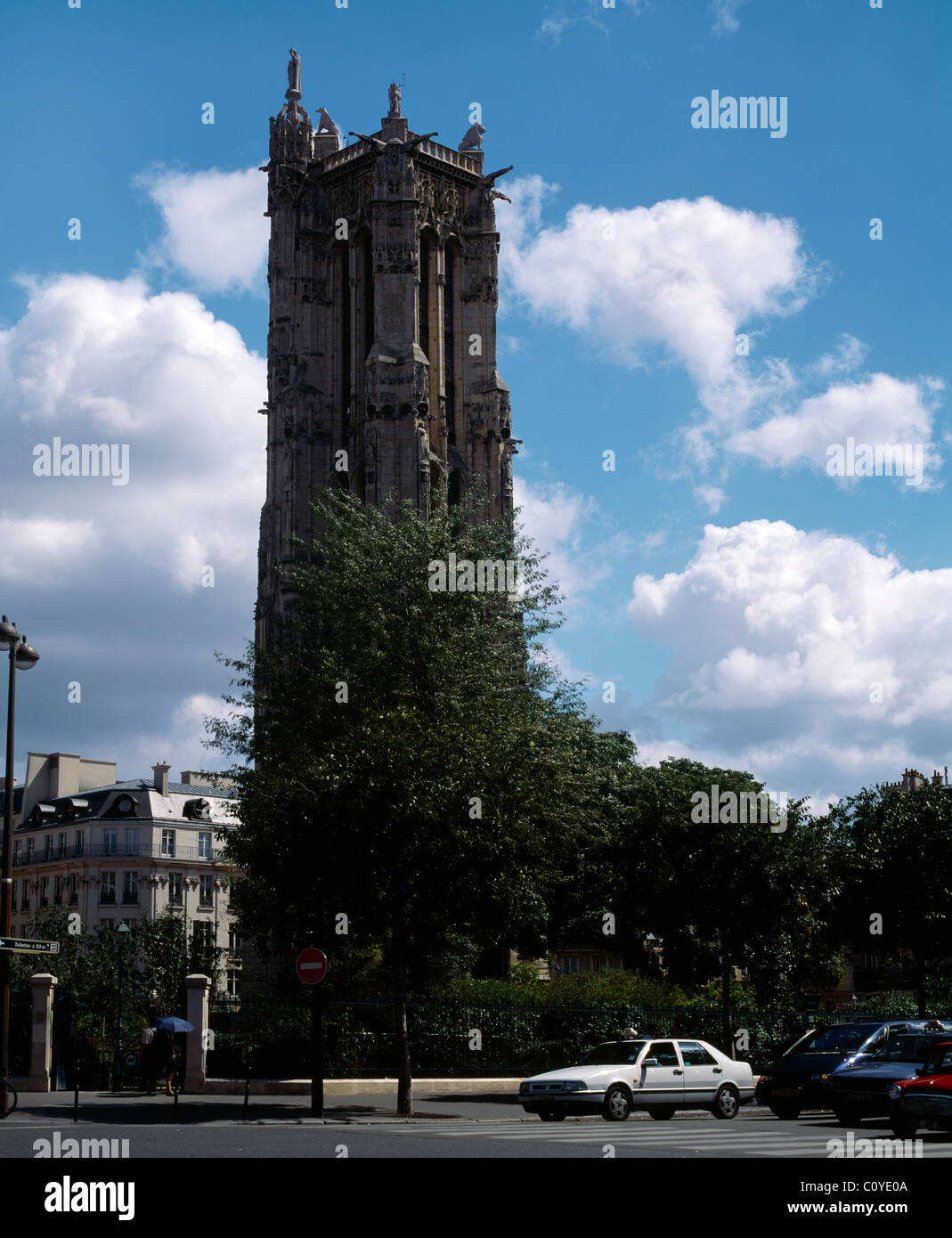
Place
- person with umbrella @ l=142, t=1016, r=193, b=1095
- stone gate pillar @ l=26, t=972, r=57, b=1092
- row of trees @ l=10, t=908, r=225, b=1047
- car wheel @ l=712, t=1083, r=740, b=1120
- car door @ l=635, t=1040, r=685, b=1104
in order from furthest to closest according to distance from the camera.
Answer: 1. row of trees @ l=10, t=908, r=225, b=1047
2. stone gate pillar @ l=26, t=972, r=57, b=1092
3. person with umbrella @ l=142, t=1016, r=193, b=1095
4. car wheel @ l=712, t=1083, r=740, b=1120
5. car door @ l=635, t=1040, r=685, b=1104

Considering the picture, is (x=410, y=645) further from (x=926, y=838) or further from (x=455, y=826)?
(x=926, y=838)

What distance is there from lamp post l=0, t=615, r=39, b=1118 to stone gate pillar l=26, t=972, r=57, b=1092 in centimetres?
487

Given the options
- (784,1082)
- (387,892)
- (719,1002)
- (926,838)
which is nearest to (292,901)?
(387,892)

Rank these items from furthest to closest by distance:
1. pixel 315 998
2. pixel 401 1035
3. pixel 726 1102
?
pixel 401 1035 < pixel 726 1102 < pixel 315 998

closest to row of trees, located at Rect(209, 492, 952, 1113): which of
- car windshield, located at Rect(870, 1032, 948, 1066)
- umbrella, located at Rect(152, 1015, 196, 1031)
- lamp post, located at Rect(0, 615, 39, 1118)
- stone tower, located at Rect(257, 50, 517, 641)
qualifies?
umbrella, located at Rect(152, 1015, 196, 1031)

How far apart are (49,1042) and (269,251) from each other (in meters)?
53.3

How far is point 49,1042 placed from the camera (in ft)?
99.1

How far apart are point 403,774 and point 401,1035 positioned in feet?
14.5

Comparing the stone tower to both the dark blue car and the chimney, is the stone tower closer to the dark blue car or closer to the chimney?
the chimney

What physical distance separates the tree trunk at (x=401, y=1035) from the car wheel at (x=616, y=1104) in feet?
11.3

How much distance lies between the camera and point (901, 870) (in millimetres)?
42844

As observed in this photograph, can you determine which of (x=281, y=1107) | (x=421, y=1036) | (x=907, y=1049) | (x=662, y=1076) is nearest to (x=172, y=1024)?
(x=281, y=1107)

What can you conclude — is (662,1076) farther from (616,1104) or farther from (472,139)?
(472,139)

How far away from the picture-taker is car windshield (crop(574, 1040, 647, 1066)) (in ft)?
78.2
